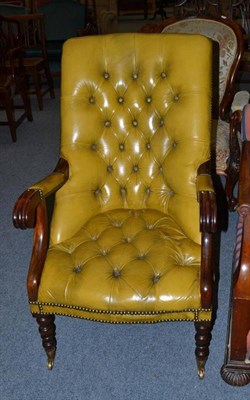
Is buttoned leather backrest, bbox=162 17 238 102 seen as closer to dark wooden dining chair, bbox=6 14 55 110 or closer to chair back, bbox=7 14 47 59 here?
dark wooden dining chair, bbox=6 14 55 110

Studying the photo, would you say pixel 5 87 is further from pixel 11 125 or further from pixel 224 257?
pixel 224 257

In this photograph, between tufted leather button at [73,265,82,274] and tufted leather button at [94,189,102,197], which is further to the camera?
tufted leather button at [94,189,102,197]

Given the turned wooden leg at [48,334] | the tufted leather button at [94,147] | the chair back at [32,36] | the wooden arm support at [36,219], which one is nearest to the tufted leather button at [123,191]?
the tufted leather button at [94,147]

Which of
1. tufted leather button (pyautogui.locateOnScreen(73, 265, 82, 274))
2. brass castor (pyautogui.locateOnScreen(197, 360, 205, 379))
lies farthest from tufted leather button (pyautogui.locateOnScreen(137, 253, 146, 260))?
brass castor (pyautogui.locateOnScreen(197, 360, 205, 379))

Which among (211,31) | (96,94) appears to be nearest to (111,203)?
(96,94)

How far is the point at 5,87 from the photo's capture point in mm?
3576

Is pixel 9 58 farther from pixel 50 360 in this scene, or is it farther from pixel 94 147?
pixel 50 360

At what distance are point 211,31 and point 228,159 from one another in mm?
744

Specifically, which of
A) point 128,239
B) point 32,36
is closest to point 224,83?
point 128,239

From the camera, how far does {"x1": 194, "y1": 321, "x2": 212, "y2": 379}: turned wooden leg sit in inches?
59.6

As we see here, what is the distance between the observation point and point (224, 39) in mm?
2492

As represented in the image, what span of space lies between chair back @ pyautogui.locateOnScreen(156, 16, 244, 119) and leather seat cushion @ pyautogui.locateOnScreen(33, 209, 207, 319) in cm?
117

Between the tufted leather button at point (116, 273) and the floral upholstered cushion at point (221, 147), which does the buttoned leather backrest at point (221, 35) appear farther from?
the tufted leather button at point (116, 273)

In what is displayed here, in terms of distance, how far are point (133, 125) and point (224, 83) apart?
92 cm
